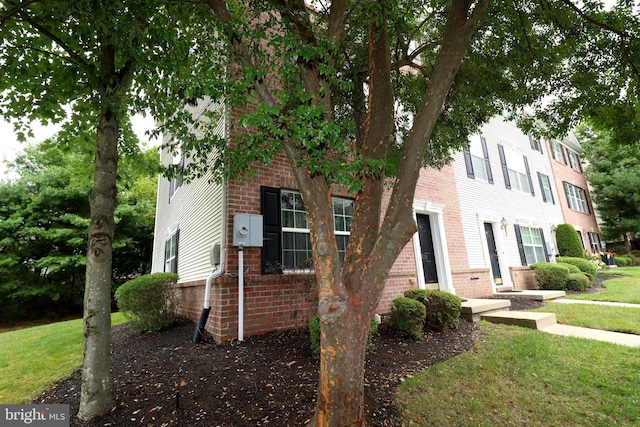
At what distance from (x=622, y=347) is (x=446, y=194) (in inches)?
216

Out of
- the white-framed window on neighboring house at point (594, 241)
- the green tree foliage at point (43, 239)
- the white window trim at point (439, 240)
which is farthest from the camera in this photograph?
the white-framed window on neighboring house at point (594, 241)

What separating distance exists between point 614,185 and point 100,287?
27.9 m

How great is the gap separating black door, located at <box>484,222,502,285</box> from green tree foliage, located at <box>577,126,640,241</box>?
49.8 feet

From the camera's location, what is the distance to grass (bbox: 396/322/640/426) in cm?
277

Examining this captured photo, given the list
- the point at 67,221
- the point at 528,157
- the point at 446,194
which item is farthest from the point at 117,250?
the point at 528,157

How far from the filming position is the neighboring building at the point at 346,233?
16.5 feet

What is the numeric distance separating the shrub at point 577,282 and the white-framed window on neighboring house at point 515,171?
3.88 metres

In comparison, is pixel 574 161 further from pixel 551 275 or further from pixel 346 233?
pixel 346 233

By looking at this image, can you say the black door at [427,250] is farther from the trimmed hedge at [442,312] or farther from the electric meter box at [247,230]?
the electric meter box at [247,230]

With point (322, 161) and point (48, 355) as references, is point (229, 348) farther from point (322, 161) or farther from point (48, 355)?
point (48, 355)

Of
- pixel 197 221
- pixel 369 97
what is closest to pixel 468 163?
pixel 369 97

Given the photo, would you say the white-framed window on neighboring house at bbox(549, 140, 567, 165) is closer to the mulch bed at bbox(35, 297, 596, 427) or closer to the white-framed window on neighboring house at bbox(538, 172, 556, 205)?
the white-framed window on neighboring house at bbox(538, 172, 556, 205)

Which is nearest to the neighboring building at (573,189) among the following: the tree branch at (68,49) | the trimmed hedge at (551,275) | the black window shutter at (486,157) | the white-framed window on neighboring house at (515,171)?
the white-framed window on neighboring house at (515,171)

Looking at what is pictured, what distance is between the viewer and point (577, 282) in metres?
10.0
